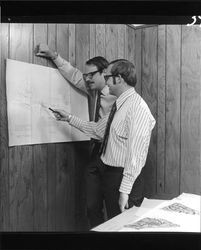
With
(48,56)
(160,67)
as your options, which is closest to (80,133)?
(48,56)

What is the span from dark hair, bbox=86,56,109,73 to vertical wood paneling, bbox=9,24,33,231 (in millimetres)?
246

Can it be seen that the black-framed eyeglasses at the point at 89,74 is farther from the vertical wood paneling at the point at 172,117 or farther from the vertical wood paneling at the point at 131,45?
the vertical wood paneling at the point at 172,117

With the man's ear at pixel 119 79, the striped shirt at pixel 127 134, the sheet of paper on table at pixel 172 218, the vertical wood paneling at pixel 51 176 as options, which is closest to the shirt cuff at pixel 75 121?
the striped shirt at pixel 127 134

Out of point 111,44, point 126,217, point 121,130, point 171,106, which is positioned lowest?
point 126,217

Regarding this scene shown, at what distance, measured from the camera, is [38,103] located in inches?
48.0

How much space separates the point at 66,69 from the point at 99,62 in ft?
0.44

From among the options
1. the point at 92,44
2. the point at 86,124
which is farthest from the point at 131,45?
the point at 86,124

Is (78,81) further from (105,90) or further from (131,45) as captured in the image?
(131,45)

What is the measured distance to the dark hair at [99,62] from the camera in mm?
1292

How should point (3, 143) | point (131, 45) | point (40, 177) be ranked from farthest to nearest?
Result: point (131, 45), point (40, 177), point (3, 143)

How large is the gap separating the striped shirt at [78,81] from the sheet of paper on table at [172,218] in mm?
430

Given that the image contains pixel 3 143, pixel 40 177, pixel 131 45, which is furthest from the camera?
pixel 131 45

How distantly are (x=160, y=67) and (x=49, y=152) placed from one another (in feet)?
1.91
